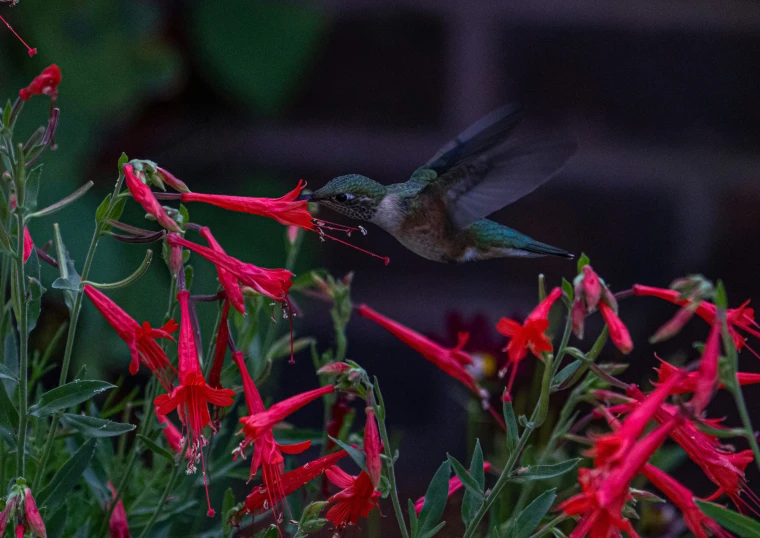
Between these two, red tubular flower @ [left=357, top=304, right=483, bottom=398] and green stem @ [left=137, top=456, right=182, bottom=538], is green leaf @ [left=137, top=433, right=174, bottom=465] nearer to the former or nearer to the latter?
green stem @ [left=137, top=456, right=182, bottom=538]

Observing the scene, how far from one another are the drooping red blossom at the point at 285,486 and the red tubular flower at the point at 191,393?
0.05 metres

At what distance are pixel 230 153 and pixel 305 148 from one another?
164mm

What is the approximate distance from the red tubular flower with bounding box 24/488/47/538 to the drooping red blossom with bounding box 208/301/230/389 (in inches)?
6.6

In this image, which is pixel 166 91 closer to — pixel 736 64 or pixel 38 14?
pixel 38 14

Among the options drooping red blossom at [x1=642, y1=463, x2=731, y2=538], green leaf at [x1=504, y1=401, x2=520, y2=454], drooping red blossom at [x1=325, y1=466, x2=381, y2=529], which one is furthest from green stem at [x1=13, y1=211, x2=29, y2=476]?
drooping red blossom at [x1=642, y1=463, x2=731, y2=538]

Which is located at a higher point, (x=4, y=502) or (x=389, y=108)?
(x=4, y=502)

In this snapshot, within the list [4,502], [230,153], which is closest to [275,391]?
[230,153]

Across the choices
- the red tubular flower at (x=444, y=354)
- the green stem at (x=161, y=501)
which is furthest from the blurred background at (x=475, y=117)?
the green stem at (x=161, y=501)

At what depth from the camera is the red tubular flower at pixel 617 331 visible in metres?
0.61

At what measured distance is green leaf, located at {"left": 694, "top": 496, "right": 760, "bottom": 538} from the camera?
55 cm

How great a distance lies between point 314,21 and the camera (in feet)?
6.38

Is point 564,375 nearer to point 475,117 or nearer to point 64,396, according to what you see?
point 64,396

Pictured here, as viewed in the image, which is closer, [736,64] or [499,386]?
[499,386]

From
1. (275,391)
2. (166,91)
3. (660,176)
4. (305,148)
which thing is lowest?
(275,391)
